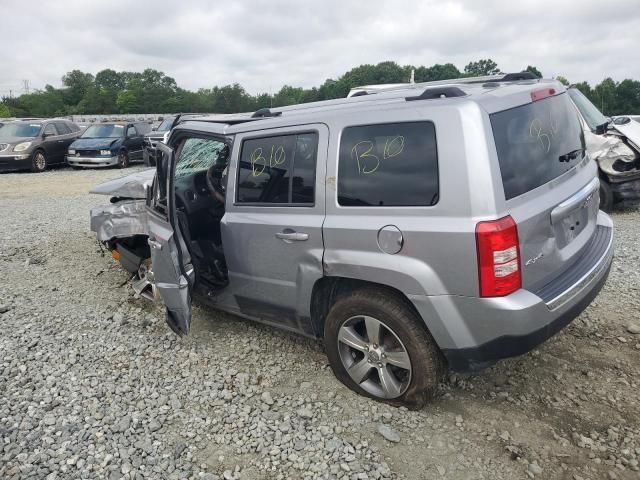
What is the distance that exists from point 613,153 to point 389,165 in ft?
20.2

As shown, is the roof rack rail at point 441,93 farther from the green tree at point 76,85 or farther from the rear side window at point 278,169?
the green tree at point 76,85

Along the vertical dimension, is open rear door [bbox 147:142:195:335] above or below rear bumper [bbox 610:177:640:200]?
above

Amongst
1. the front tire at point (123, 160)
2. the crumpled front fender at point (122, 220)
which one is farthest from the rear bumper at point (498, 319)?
the front tire at point (123, 160)

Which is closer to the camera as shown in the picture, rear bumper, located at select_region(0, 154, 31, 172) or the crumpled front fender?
the crumpled front fender

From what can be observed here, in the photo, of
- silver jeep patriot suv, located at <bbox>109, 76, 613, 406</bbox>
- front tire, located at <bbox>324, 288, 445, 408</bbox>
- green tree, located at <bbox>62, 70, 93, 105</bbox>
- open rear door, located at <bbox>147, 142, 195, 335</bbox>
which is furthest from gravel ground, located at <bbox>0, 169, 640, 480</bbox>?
green tree, located at <bbox>62, 70, 93, 105</bbox>

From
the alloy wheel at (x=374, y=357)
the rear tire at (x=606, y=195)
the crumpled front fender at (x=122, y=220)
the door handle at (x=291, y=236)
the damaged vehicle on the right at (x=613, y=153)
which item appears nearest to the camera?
the alloy wheel at (x=374, y=357)

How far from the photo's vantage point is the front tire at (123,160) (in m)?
16.1

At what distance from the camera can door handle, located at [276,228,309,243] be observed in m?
3.20

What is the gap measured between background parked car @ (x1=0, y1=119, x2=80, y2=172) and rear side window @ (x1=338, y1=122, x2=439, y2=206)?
48.8 feet

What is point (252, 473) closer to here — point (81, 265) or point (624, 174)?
point (81, 265)

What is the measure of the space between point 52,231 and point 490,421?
6.77 meters

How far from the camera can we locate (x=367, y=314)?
9.89ft

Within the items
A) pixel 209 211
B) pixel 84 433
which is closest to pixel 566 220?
pixel 209 211

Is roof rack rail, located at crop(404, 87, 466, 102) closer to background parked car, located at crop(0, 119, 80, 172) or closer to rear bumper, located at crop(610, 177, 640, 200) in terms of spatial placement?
rear bumper, located at crop(610, 177, 640, 200)
